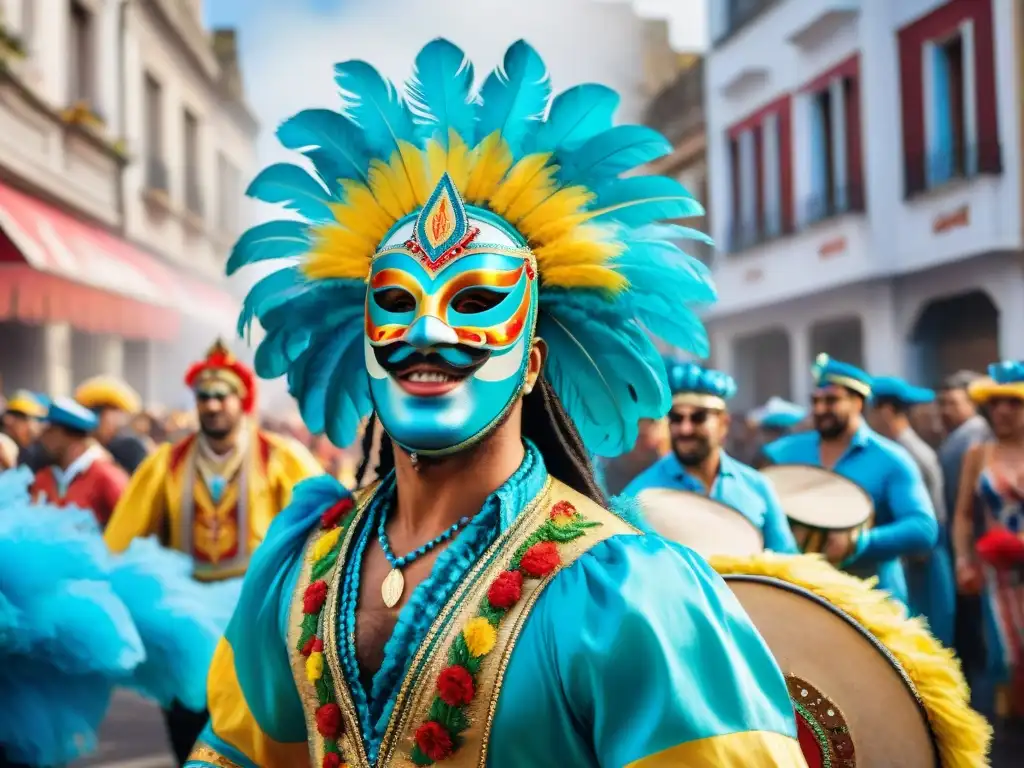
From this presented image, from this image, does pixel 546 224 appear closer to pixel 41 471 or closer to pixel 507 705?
pixel 507 705

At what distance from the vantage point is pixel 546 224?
238 cm

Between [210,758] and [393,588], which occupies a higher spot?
[393,588]

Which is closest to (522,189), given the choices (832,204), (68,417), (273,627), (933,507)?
(273,627)

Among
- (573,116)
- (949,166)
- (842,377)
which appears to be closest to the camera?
(573,116)

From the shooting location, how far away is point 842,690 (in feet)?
7.75

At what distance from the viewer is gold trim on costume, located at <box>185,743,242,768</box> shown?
7.82ft

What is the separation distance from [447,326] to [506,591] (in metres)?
0.47

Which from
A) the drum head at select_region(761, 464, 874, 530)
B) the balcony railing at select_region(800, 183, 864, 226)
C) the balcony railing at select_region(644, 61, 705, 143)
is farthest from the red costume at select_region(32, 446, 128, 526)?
the balcony railing at select_region(644, 61, 705, 143)

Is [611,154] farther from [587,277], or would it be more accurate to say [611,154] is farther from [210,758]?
[210,758]

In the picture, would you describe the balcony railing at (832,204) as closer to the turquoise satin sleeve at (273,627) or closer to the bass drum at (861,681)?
the bass drum at (861,681)

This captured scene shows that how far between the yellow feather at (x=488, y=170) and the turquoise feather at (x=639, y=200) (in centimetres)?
19

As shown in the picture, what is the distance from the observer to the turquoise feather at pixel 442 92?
245cm

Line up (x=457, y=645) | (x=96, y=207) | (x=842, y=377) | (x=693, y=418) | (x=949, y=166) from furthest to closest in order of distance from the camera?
(x=96, y=207)
(x=949, y=166)
(x=842, y=377)
(x=693, y=418)
(x=457, y=645)

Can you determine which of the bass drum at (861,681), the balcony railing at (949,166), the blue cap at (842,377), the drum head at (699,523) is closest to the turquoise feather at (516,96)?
the bass drum at (861,681)
